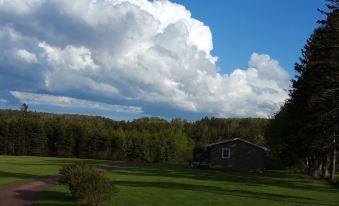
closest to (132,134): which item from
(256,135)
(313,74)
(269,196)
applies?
(256,135)

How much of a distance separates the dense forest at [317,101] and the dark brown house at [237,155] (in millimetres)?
4014

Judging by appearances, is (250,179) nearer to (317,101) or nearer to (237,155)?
(317,101)

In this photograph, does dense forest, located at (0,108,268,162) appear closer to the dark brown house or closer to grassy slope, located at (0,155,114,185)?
the dark brown house

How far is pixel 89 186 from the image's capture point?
793 inches

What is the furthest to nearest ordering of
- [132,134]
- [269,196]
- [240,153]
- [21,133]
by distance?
[132,134]
[21,133]
[240,153]
[269,196]

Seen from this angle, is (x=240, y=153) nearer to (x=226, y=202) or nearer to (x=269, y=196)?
(x=269, y=196)

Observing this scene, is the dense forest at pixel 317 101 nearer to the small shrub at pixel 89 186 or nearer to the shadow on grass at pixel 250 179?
the shadow on grass at pixel 250 179

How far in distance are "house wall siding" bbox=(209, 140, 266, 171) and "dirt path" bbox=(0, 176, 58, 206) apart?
3477 centimetres

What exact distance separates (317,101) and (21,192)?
18.9m

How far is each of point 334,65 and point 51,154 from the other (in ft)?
256

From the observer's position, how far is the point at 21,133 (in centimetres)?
10119

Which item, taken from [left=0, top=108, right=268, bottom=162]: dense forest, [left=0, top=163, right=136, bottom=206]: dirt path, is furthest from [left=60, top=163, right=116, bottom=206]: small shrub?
[left=0, top=108, right=268, bottom=162]: dense forest

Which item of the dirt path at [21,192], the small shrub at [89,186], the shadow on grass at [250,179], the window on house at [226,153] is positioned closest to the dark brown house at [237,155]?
the window on house at [226,153]

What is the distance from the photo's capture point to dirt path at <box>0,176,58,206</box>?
832 inches
